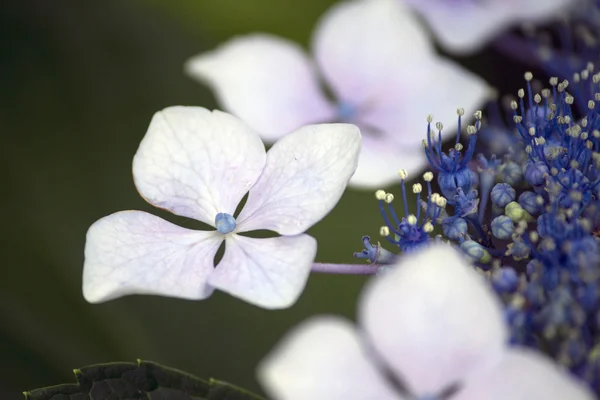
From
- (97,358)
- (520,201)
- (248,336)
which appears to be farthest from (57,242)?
(520,201)

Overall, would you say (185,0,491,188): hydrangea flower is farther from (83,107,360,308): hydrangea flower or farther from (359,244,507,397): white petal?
(359,244,507,397): white petal

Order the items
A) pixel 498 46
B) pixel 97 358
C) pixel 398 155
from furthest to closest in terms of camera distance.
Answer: pixel 498 46 < pixel 97 358 < pixel 398 155

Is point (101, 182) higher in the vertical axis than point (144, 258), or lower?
lower

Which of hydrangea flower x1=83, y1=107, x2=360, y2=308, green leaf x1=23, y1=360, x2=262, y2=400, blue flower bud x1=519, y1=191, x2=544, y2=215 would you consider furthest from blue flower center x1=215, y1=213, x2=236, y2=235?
blue flower bud x1=519, y1=191, x2=544, y2=215

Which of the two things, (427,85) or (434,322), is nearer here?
(434,322)

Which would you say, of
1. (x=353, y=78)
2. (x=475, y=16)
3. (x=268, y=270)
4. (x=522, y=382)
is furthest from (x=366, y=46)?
(x=522, y=382)

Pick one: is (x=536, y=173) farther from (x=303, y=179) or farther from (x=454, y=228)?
(x=303, y=179)

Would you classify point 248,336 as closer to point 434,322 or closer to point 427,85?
point 427,85
